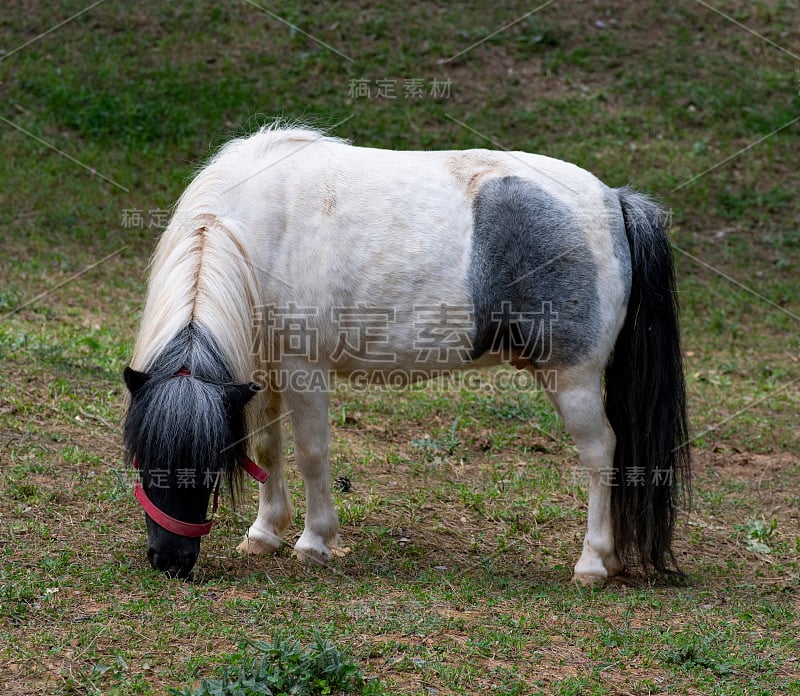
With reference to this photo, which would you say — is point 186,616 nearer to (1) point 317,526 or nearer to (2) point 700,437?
(1) point 317,526

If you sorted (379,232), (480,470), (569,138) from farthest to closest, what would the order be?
(569,138) → (480,470) → (379,232)

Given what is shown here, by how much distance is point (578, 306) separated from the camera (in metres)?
4.89

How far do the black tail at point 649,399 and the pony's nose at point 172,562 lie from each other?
2240 millimetres

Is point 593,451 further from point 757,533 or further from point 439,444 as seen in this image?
point 439,444

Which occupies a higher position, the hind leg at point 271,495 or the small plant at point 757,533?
the hind leg at point 271,495

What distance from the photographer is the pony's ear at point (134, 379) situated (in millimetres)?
4156

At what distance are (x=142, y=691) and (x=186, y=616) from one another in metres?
0.54

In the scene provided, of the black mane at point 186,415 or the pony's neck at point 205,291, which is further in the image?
the pony's neck at point 205,291

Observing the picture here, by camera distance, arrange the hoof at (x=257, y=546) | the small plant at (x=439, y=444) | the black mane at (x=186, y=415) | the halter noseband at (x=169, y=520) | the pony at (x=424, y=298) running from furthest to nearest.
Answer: the small plant at (x=439, y=444), the hoof at (x=257, y=546), the pony at (x=424, y=298), the halter noseband at (x=169, y=520), the black mane at (x=186, y=415)

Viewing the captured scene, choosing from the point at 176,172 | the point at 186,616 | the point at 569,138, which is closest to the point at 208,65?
the point at 176,172

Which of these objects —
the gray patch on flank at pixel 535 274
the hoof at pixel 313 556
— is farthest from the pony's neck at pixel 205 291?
the gray patch on flank at pixel 535 274

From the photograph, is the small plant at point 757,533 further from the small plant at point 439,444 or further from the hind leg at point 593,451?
the small plant at point 439,444

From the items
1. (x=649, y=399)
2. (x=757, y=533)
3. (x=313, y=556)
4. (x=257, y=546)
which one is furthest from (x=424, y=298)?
(x=757, y=533)

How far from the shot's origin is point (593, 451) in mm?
5023
